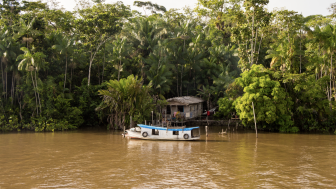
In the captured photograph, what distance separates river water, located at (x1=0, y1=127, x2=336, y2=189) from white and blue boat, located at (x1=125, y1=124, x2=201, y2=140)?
40 centimetres

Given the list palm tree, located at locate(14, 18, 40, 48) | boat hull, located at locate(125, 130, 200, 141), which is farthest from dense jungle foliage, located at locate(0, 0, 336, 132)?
boat hull, located at locate(125, 130, 200, 141)

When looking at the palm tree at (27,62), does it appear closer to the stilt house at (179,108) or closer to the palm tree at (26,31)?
the palm tree at (26,31)

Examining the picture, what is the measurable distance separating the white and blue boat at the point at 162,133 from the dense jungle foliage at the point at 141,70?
2.85 meters

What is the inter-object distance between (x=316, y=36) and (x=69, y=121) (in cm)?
2077

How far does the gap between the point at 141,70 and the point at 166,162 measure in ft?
59.3

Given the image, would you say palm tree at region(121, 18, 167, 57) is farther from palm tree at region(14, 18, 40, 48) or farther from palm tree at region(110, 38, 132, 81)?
palm tree at region(14, 18, 40, 48)

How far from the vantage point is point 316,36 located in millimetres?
24906

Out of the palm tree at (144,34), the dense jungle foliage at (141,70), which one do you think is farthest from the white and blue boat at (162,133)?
the palm tree at (144,34)

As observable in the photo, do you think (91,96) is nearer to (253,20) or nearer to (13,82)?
(13,82)

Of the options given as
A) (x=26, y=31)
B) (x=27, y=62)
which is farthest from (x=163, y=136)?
(x=26, y=31)

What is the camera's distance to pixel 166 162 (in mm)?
15000

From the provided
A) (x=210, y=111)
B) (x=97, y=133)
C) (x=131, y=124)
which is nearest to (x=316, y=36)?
(x=210, y=111)

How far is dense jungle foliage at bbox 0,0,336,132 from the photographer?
24.2 metres

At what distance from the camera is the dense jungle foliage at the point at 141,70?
79.3ft
